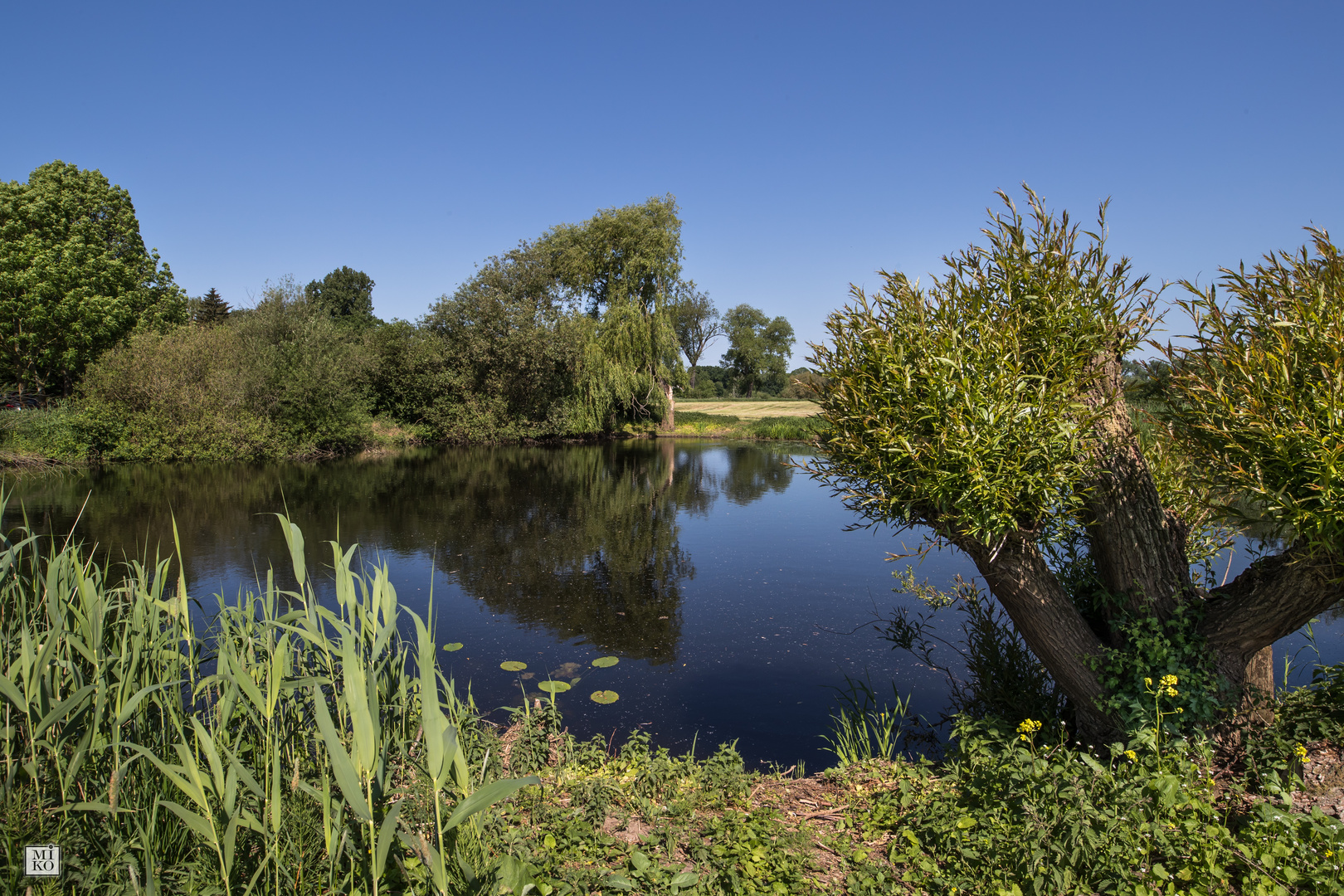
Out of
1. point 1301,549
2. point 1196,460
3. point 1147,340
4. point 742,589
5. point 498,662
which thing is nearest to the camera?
point 1301,549

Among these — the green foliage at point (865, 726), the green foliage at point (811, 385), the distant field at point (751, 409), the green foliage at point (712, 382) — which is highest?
the green foliage at point (712, 382)

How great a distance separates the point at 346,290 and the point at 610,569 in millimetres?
70728

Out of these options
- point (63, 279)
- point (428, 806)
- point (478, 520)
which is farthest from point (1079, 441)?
point (63, 279)

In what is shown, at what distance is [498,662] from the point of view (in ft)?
25.4

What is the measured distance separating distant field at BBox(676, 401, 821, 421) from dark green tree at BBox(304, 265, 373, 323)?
113ft

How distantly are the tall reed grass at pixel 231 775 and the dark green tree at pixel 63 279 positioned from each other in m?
32.8

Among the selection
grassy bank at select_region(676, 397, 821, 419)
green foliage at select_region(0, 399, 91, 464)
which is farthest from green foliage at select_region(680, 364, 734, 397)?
green foliage at select_region(0, 399, 91, 464)

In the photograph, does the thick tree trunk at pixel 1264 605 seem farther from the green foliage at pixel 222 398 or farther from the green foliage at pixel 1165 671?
the green foliage at pixel 222 398

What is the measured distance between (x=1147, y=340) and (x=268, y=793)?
5.28 m

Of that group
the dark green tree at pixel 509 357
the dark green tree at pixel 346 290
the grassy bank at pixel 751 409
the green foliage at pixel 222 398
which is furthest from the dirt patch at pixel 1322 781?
the dark green tree at pixel 346 290

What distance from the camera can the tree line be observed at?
87.8ft

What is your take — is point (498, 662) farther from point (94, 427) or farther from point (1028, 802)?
point (94, 427)

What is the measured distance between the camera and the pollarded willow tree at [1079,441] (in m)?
3.61

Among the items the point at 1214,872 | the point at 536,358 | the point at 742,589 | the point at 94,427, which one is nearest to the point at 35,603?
the point at 1214,872
